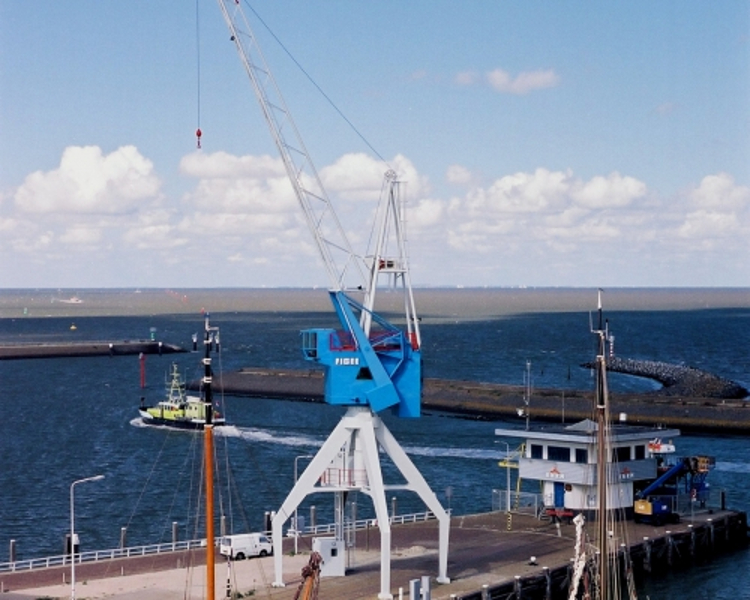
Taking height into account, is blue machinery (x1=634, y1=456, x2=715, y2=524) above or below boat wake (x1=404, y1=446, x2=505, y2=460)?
above

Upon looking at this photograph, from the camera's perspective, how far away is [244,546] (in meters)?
56.1

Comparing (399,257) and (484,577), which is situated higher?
(399,257)

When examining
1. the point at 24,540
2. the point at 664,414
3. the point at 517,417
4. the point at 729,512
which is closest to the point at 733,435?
the point at 664,414

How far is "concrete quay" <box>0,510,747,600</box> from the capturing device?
49.6 meters

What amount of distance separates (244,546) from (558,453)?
57.6 feet

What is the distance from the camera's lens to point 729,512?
68.8 m

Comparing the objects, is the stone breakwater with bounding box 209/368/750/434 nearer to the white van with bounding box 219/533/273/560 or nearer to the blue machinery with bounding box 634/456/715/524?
the blue machinery with bounding box 634/456/715/524

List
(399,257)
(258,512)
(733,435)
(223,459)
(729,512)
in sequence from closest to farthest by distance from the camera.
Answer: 1. (399,257)
2. (729,512)
3. (258,512)
4. (223,459)
5. (733,435)

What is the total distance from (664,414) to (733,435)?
10673mm

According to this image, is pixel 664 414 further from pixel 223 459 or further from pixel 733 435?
pixel 223 459

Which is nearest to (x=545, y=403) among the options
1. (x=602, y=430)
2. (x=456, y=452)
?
(x=456, y=452)

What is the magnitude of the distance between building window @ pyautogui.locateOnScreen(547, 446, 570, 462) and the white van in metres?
16.1

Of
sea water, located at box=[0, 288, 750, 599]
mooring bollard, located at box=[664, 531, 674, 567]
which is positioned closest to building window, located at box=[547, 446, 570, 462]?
sea water, located at box=[0, 288, 750, 599]

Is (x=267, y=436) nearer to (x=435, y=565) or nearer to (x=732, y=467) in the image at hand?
(x=732, y=467)
